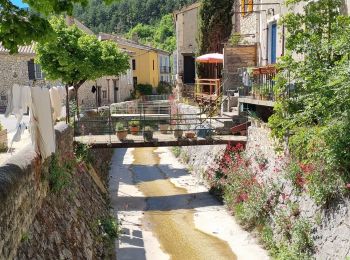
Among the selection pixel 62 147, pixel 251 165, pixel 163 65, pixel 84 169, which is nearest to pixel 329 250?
pixel 251 165

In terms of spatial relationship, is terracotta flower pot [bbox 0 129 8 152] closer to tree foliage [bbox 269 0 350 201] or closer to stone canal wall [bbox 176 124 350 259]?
tree foliage [bbox 269 0 350 201]

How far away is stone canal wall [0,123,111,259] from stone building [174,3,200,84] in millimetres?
27912

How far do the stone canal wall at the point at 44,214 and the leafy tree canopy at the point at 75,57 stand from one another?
A: 272 inches

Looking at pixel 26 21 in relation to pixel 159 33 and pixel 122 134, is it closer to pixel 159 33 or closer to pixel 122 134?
pixel 122 134

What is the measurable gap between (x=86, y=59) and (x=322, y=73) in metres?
12.4

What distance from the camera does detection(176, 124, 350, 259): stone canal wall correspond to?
980 centimetres

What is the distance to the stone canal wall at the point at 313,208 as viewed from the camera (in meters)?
9.80

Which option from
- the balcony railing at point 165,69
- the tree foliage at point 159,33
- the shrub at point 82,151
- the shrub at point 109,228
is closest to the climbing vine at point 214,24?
the shrub at point 82,151

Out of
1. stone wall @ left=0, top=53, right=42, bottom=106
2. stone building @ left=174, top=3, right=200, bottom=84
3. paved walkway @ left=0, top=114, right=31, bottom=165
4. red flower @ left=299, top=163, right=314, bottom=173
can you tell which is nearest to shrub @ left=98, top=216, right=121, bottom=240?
paved walkway @ left=0, top=114, right=31, bottom=165

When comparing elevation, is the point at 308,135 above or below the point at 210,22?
below

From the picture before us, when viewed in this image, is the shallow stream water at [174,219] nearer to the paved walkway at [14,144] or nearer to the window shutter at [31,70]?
the paved walkway at [14,144]

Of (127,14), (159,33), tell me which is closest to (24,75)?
(159,33)

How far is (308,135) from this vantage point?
35.2 feet

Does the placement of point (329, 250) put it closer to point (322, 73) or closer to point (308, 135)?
point (308, 135)
